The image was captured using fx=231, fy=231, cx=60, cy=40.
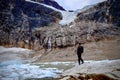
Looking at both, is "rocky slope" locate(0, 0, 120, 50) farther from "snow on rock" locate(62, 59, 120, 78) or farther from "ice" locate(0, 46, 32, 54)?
"snow on rock" locate(62, 59, 120, 78)

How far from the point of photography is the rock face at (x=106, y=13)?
50.1 m

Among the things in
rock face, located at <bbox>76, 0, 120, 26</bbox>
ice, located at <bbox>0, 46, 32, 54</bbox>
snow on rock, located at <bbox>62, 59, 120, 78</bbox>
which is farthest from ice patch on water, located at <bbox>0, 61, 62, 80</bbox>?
rock face, located at <bbox>76, 0, 120, 26</bbox>

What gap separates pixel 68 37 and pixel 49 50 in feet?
16.7

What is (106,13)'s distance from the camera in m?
51.6

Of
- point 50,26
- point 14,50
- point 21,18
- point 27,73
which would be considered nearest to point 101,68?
point 27,73

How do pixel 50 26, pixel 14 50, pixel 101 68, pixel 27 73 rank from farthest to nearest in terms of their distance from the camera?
pixel 50 26 → pixel 14 50 → pixel 27 73 → pixel 101 68

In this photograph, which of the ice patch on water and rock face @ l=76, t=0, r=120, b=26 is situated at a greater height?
rock face @ l=76, t=0, r=120, b=26

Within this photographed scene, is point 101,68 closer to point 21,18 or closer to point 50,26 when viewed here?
point 50,26

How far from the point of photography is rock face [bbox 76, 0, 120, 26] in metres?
50.1

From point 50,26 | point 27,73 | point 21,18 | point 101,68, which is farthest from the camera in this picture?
point 21,18

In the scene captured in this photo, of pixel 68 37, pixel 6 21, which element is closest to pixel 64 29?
pixel 68 37

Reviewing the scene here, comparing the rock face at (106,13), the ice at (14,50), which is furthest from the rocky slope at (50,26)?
the ice at (14,50)

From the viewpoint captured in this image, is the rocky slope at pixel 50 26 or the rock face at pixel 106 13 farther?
the rock face at pixel 106 13

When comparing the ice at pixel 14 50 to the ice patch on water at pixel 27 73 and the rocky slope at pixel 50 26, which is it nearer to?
the rocky slope at pixel 50 26
